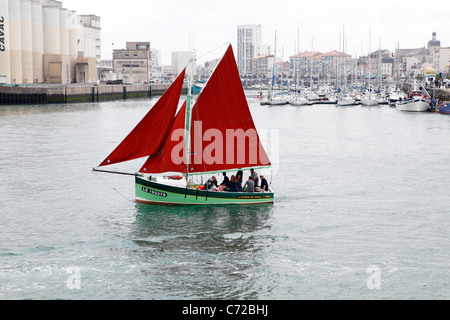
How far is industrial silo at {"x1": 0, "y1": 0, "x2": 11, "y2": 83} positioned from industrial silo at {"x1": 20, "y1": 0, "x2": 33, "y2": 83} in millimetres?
6042

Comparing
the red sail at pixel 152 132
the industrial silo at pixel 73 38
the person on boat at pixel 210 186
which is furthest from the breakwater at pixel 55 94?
the person on boat at pixel 210 186

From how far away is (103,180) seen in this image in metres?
33.0

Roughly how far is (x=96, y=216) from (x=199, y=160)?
4.81 meters

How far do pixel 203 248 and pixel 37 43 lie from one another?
98.3 meters

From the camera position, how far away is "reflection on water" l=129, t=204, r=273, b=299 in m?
17.6

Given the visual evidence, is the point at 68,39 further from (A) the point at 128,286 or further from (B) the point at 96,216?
(A) the point at 128,286

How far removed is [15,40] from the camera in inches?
3959

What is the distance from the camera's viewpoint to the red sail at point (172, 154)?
26.2 m

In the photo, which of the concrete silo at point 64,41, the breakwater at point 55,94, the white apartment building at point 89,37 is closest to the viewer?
the breakwater at point 55,94

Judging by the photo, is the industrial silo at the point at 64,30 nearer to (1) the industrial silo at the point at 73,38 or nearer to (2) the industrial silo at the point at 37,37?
(1) the industrial silo at the point at 73,38

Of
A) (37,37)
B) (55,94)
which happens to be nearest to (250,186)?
(55,94)

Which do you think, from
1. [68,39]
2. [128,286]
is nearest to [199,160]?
[128,286]

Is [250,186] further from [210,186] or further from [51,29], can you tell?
[51,29]

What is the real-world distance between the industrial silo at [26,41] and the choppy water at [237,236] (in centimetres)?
6846
